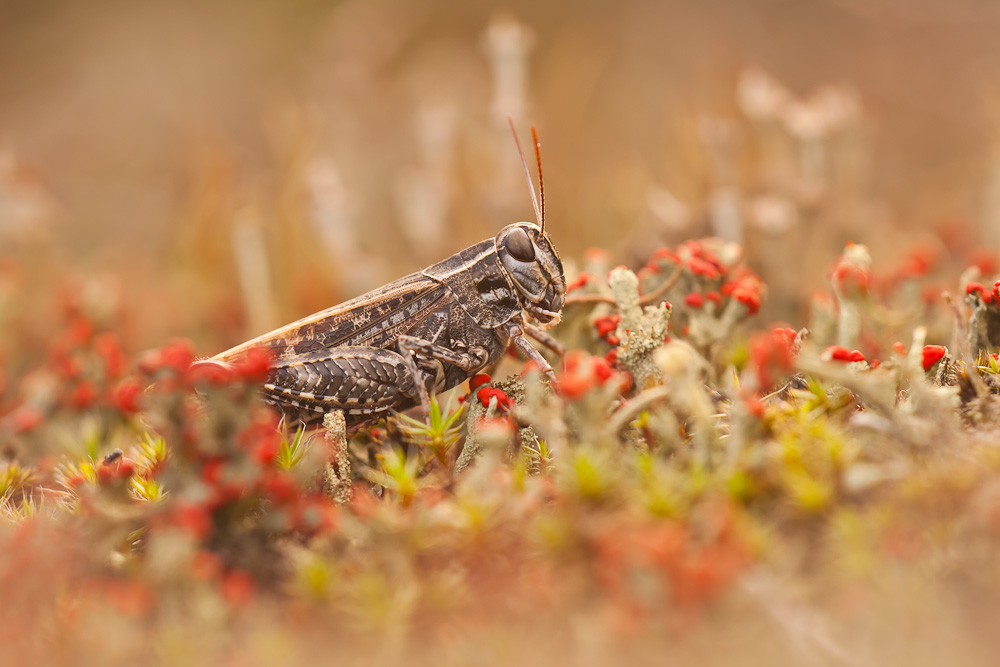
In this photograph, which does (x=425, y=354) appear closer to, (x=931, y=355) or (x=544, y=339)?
(x=544, y=339)

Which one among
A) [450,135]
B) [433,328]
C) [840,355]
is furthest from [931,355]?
[450,135]

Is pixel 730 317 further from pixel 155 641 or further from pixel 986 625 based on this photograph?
pixel 155 641

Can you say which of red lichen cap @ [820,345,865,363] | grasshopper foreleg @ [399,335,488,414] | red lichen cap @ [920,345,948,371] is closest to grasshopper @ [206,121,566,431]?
grasshopper foreleg @ [399,335,488,414]

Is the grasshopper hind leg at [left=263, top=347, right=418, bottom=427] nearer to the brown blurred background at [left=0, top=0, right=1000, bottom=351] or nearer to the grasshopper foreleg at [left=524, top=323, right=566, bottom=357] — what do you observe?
the grasshopper foreleg at [left=524, top=323, right=566, bottom=357]

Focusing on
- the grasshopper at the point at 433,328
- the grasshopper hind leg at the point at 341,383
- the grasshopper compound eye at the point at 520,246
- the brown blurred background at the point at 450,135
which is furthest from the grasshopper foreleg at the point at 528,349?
the brown blurred background at the point at 450,135

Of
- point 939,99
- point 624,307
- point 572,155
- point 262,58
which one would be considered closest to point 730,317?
point 624,307

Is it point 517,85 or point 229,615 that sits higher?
point 517,85

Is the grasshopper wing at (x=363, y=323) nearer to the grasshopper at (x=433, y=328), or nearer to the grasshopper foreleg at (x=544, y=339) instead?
the grasshopper at (x=433, y=328)
